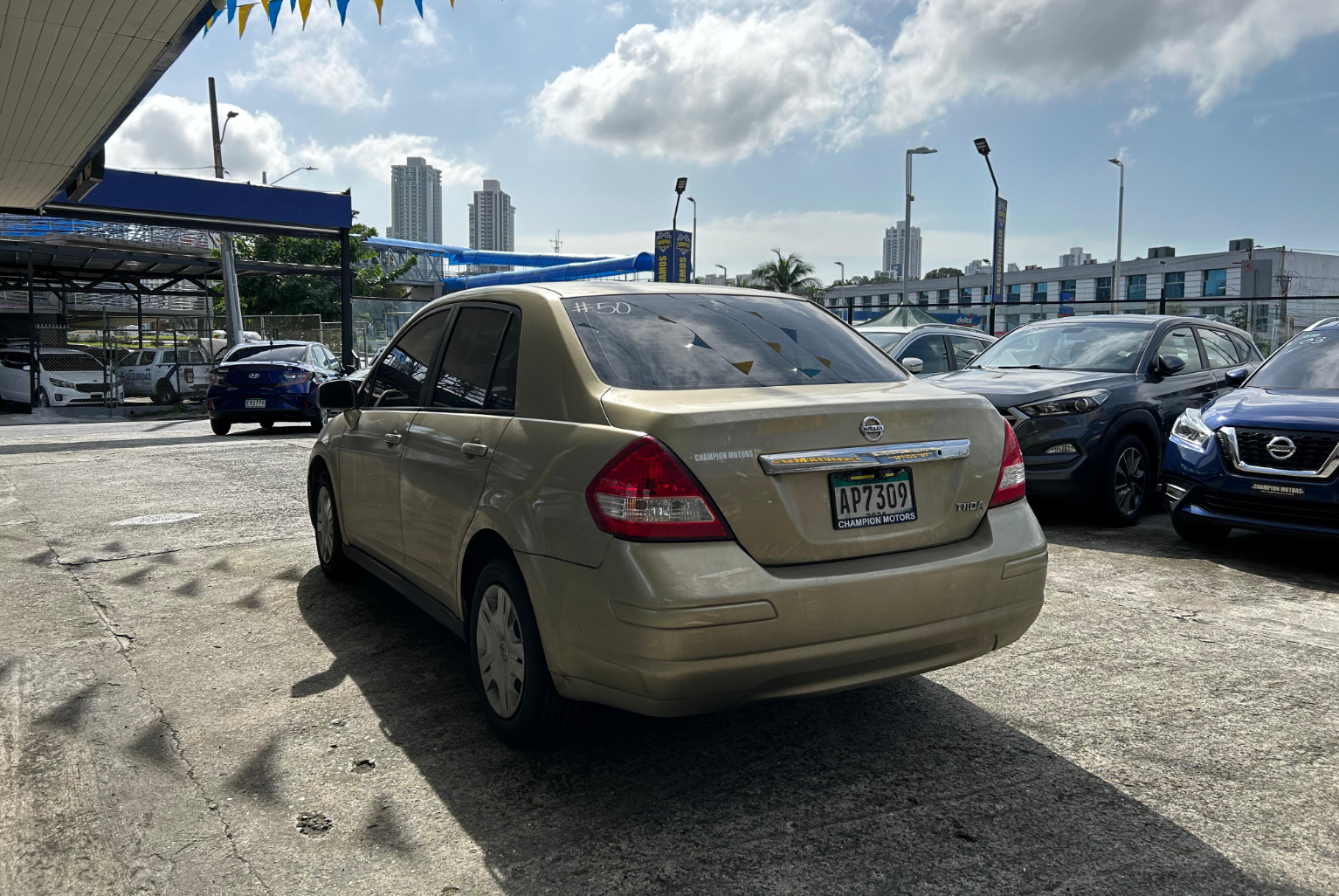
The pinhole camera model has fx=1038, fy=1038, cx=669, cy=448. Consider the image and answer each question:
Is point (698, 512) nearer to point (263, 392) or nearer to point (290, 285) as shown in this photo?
point (263, 392)

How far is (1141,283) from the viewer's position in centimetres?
6456

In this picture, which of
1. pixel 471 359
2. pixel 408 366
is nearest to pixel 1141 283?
pixel 408 366

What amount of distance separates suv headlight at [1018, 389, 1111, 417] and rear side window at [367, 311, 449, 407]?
15.4 feet

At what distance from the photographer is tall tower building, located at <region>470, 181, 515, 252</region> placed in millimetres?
147250

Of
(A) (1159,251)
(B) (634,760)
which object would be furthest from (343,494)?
(A) (1159,251)

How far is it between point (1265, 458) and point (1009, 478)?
148 inches

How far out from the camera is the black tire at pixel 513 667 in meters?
3.28

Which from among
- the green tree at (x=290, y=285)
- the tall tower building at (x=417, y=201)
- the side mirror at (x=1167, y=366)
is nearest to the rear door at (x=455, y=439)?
the side mirror at (x=1167, y=366)

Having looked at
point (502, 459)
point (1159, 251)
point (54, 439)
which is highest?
point (1159, 251)

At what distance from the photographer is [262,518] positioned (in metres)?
7.99

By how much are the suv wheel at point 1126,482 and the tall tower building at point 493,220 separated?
143885mm

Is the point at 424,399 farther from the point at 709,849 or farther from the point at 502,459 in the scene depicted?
the point at 709,849

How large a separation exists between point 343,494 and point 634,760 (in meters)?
2.56

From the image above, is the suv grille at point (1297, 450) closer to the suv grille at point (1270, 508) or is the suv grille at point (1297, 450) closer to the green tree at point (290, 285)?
the suv grille at point (1270, 508)
